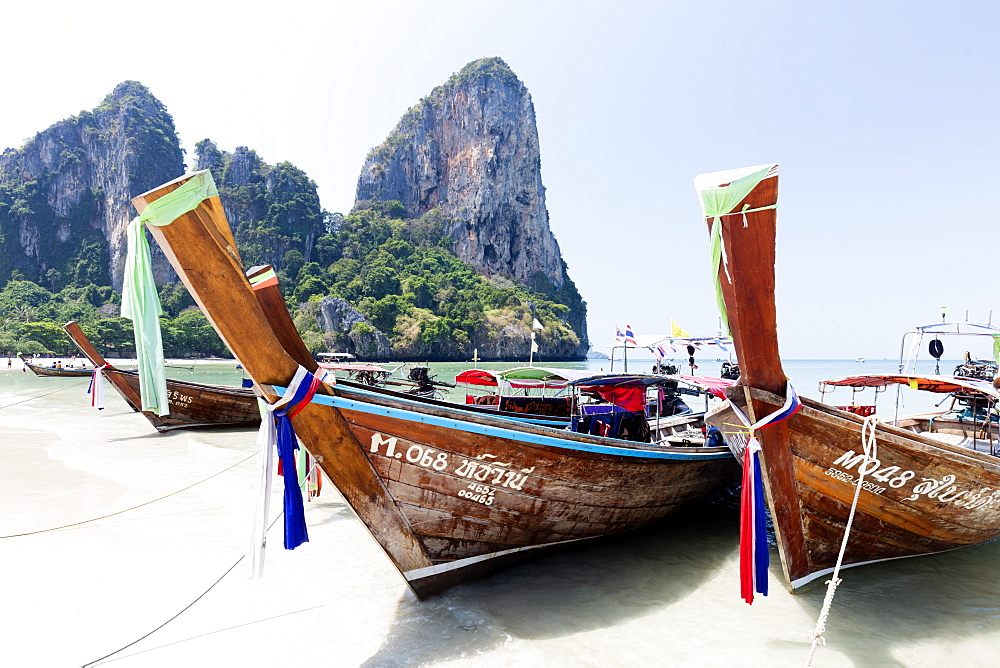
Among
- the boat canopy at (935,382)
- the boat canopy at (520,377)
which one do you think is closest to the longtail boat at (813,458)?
the boat canopy at (935,382)

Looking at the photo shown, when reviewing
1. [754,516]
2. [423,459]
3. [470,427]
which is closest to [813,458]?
[754,516]

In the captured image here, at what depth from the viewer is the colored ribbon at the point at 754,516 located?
3.44 metres

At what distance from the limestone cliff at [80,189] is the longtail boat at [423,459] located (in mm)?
88351

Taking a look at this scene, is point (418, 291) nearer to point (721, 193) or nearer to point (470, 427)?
point (470, 427)

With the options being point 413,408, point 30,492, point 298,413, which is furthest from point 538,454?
point 30,492

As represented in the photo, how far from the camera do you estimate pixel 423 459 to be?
367cm

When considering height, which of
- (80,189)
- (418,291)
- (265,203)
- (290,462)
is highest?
(80,189)

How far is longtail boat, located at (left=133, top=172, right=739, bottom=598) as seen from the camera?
9.10ft

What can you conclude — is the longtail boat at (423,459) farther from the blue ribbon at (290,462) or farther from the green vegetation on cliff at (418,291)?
the green vegetation on cliff at (418,291)

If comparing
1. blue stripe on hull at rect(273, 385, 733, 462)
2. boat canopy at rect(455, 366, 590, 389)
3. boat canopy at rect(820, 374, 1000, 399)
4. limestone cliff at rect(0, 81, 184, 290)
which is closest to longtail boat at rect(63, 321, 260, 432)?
boat canopy at rect(455, 366, 590, 389)

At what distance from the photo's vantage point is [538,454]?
4.11 m

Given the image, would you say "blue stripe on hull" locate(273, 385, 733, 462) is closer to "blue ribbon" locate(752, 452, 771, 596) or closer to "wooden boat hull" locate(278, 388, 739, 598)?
"wooden boat hull" locate(278, 388, 739, 598)

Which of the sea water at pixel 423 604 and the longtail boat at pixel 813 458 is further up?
the longtail boat at pixel 813 458

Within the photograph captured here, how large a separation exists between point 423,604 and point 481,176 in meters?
96.0
